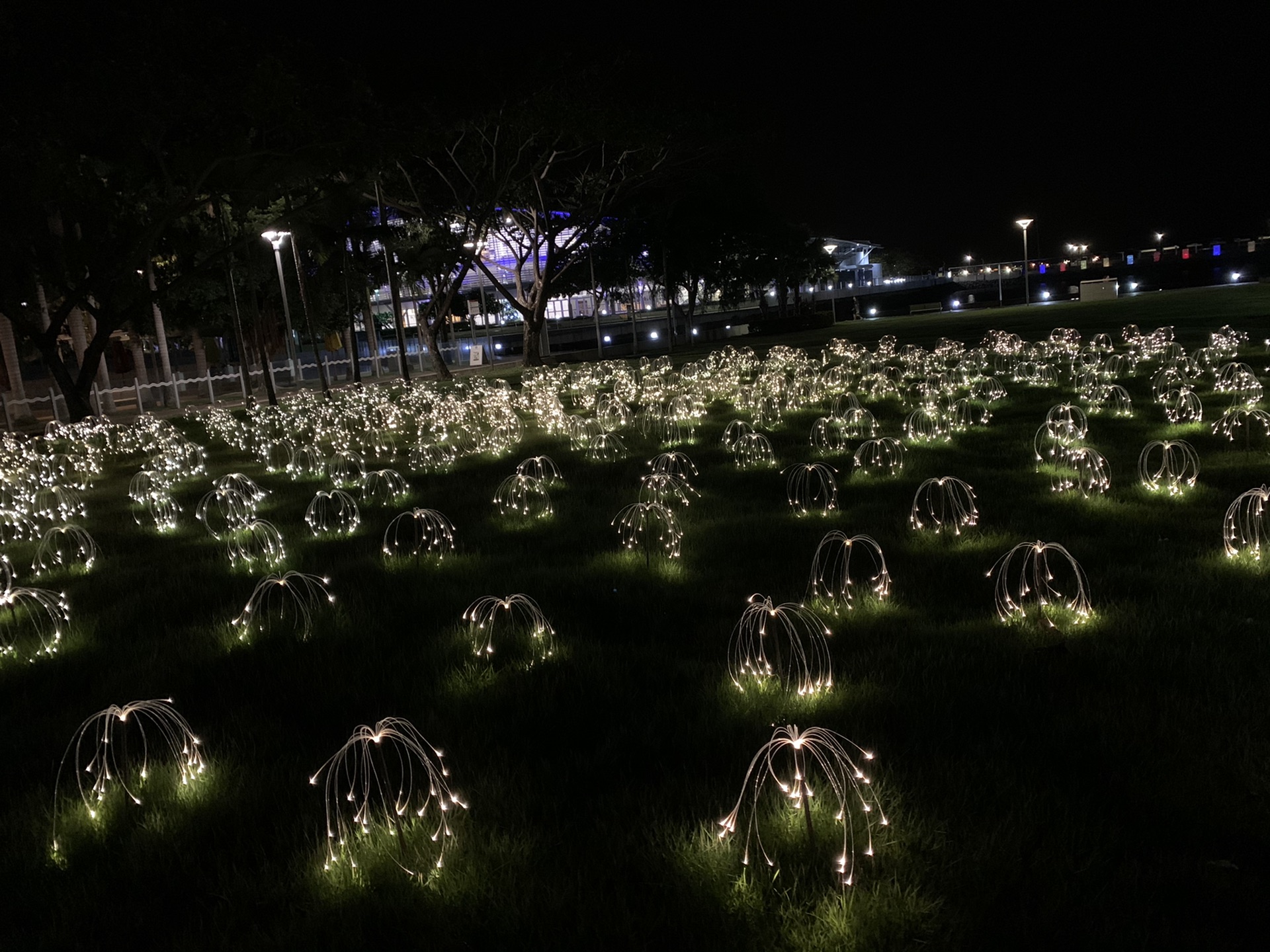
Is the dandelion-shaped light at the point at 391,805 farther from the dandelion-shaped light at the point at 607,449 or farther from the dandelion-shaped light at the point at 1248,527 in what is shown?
the dandelion-shaped light at the point at 607,449

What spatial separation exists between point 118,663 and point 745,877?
4.30 metres

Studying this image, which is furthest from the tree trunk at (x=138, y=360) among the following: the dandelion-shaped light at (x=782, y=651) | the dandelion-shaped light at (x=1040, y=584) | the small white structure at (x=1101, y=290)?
the small white structure at (x=1101, y=290)

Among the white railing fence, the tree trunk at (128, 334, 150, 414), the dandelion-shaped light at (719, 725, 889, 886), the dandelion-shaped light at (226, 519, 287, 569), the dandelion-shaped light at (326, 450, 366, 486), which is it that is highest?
the tree trunk at (128, 334, 150, 414)

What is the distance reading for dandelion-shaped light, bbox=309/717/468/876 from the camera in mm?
3189

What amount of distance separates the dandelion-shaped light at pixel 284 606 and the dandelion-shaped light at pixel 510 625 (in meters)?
1.11

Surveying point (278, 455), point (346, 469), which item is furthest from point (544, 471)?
point (278, 455)

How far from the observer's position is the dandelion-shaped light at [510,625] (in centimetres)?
498

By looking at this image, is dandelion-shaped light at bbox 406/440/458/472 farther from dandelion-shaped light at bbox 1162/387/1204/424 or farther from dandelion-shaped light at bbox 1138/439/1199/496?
dandelion-shaped light at bbox 1162/387/1204/424

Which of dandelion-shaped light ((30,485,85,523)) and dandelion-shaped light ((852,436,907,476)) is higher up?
dandelion-shaped light ((30,485,85,523))

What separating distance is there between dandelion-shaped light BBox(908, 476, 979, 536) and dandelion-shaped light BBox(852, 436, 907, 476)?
2.92 ft

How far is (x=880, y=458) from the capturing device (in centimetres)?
963

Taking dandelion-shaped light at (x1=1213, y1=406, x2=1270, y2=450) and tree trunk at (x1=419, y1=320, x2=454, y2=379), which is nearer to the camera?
dandelion-shaped light at (x1=1213, y1=406, x2=1270, y2=450)

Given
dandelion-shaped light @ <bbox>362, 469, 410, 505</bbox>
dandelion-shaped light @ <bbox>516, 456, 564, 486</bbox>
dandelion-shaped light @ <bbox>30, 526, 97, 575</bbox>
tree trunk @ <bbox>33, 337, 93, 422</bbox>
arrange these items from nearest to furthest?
1. dandelion-shaped light @ <bbox>30, 526, 97, 575</bbox>
2. dandelion-shaped light @ <bbox>362, 469, 410, 505</bbox>
3. dandelion-shaped light @ <bbox>516, 456, 564, 486</bbox>
4. tree trunk @ <bbox>33, 337, 93, 422</bbox>

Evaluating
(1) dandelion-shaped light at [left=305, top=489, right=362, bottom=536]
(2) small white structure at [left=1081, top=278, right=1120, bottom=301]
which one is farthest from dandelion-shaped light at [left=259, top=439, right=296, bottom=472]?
(2) small white structure at [left=1081, top=278, right=1120, bottom=301]
